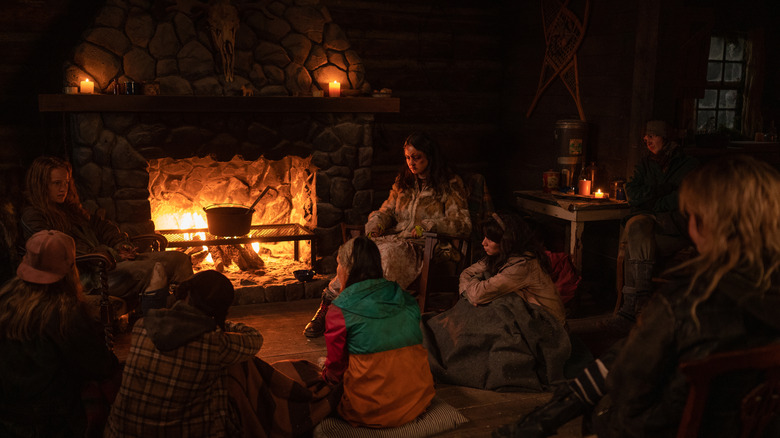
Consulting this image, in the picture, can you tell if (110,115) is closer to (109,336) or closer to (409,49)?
(109,336)

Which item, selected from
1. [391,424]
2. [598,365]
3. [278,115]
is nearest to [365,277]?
[391,424]

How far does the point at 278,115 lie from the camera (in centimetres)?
547

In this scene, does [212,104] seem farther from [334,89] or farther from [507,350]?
[507,350]

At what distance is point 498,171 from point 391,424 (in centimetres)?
436

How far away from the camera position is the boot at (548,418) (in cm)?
202

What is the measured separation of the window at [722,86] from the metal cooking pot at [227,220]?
4237mm

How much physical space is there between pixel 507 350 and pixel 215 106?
2.91m

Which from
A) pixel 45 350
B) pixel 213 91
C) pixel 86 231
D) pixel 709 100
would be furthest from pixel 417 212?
pixel 709 100

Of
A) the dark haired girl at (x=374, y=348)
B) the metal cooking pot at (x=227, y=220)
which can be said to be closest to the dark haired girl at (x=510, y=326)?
the dark haired girl at (x=374, y=348)

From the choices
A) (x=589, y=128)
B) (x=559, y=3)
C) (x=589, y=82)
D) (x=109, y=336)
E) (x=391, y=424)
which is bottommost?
(x=391, y=424)

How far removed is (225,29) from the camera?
515cm

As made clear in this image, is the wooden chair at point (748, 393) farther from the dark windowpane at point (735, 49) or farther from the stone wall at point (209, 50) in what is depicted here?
the dark windowpane at point (735, 49)

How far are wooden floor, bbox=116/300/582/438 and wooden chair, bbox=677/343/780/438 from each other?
4.94 feet

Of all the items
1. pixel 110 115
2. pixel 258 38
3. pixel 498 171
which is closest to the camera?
pixel 110 115
